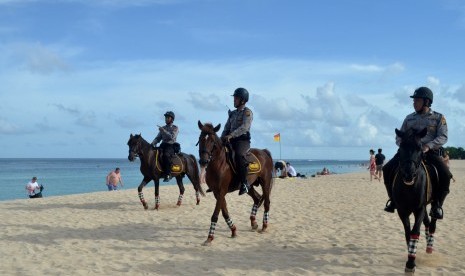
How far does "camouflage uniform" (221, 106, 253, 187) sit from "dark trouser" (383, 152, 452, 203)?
3.13 m

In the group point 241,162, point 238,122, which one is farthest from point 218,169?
point 238,122

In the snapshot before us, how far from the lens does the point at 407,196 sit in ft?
23.2

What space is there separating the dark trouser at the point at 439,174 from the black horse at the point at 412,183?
0.30 ft

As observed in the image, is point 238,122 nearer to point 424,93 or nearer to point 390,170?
point 390,170

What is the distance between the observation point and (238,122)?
10.1 m

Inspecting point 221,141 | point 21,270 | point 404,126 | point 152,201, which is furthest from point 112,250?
point 152,201

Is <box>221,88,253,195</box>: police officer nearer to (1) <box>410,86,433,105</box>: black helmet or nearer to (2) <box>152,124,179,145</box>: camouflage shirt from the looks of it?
(1) <box>410,86,433,105</box>: black helmet

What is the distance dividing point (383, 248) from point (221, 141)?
3775 mm

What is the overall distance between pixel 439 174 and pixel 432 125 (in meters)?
0.82

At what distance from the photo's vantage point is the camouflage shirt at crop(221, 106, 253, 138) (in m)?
9.80

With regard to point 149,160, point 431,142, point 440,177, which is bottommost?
point 440,177

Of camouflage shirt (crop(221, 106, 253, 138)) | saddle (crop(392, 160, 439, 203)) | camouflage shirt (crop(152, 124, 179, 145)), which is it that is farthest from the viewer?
camouflage shirt (crop(152, 124, 179, 145))

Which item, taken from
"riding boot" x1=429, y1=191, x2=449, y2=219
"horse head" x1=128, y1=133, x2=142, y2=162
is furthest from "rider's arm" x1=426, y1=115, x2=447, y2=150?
"horse head" x1=128, y1=133, x2=142, y2=162

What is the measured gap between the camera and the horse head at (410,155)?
22.0 feet
